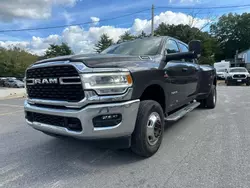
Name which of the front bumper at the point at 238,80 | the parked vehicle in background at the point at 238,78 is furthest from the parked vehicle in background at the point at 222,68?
the front bumper at the point at 238,80

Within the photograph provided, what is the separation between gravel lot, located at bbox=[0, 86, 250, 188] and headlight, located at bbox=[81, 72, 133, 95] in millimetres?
1062

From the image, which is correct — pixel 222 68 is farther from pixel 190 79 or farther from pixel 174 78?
pixel 174 78

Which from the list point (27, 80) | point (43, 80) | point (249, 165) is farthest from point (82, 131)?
point (249, 165)

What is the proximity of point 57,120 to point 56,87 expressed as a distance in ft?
1.43

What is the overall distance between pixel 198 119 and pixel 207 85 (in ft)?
3.91

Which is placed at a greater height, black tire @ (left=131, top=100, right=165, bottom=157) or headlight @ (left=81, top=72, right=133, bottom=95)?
headlight @ (left=81, top=72, right=133, bottom=95)

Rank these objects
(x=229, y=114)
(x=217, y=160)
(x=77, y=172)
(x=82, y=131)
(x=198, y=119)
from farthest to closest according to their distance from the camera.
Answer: (x=229, y=114) → (x=198, y=119) → (x=217, y=160) → (x=77, y=172) → (x=82, y=131)

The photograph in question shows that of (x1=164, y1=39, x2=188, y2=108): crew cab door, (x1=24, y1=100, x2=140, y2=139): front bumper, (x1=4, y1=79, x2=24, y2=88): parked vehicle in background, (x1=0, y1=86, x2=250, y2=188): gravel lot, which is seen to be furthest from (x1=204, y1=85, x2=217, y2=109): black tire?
(x1=4, y1=79, x2=24, y2=88): parked vehicle in background

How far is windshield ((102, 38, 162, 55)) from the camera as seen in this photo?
3744 mm

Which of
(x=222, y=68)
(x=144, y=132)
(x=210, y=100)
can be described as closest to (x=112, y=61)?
(x=144, y=132)

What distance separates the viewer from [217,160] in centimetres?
296

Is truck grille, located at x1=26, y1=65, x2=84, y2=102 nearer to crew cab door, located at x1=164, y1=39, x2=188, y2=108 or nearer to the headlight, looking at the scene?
the headlight

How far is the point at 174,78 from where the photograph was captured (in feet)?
12.6

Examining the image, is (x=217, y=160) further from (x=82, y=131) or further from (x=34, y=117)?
(x=34, y=117)
